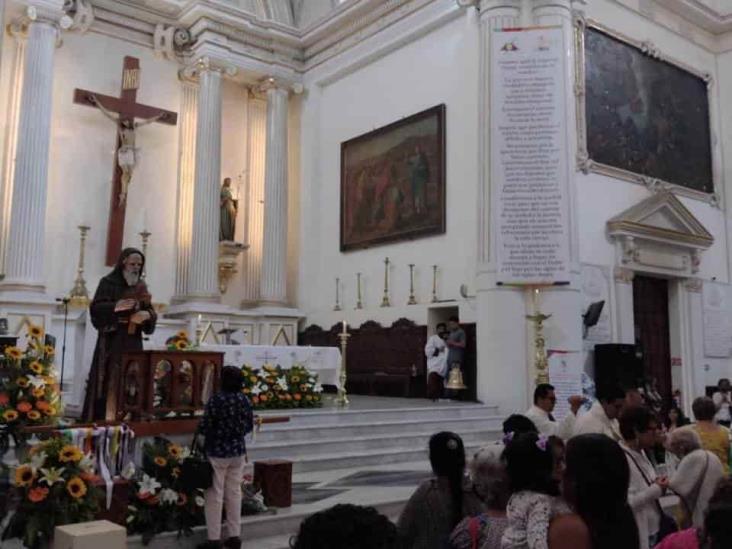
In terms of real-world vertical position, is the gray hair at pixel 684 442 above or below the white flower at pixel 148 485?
above

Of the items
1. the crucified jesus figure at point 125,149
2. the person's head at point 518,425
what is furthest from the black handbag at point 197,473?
the crucified jesus figure at point 125,149

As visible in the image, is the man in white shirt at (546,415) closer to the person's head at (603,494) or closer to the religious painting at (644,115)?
the person's head at (603,494)

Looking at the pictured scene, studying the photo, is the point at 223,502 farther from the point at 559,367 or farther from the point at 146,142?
the point at 146,142

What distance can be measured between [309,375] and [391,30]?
7.49m

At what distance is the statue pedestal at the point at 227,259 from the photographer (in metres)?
15.6

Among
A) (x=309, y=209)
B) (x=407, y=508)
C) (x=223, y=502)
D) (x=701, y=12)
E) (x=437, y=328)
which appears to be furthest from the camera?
(x=309, y=209)

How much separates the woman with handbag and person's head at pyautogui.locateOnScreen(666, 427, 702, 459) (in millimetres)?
2650

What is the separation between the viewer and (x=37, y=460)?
450 centimetres

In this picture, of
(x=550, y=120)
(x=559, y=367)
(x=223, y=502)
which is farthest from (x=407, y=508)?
(x=550, y=120)

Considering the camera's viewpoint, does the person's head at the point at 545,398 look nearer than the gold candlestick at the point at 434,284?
Yes

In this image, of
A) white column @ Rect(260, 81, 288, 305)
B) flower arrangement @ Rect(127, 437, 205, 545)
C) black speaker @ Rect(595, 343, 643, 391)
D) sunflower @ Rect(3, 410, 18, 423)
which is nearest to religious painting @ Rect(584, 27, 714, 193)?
black speaker @ Rect(595, 343, 643, 391)

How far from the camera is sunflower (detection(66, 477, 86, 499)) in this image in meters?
4.46

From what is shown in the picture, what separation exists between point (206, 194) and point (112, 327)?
8821 millimetres

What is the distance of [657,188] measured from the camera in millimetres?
13758
